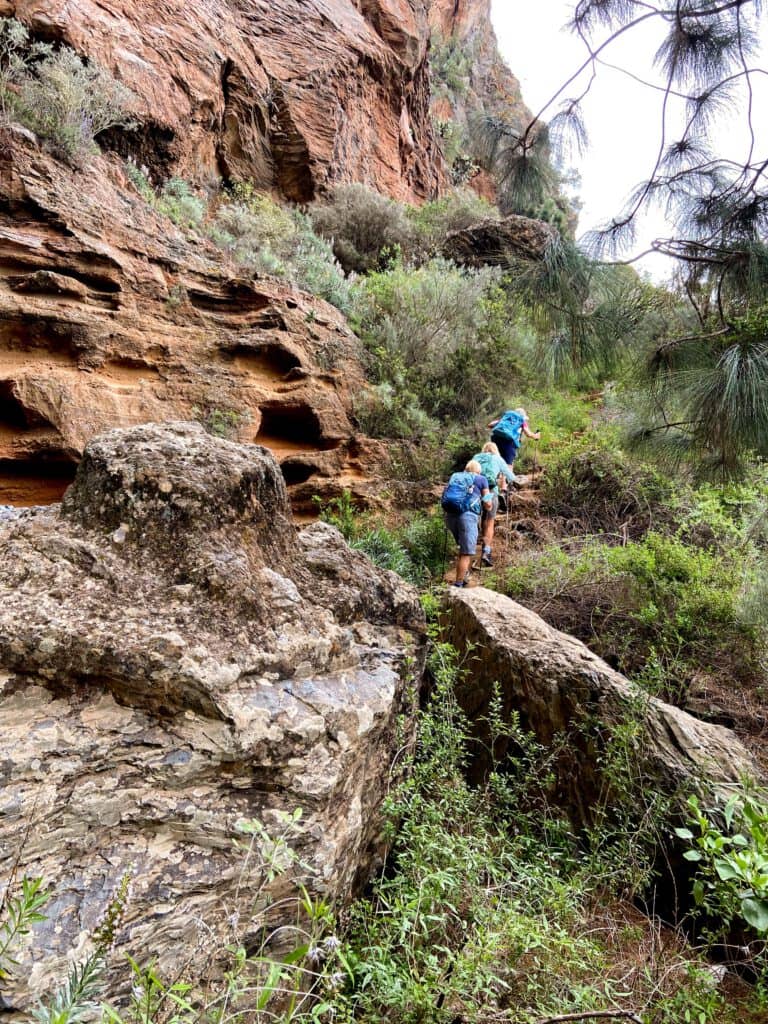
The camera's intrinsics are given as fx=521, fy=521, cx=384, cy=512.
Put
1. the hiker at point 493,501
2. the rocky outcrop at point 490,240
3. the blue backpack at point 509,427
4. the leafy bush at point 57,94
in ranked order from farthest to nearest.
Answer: the rocky outcrop at point 490,240, the blue backpack at point 509,427, the hiker at point 493,501, the leafy bush at point 57,94

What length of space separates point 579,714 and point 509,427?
5.19m

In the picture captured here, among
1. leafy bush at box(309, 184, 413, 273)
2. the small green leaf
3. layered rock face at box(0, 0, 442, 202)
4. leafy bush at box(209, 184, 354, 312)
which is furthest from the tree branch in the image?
leafy bush at box(309, 184, 413, 273)

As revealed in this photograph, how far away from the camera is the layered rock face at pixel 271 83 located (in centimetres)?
763

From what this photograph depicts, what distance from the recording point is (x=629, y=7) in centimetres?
329

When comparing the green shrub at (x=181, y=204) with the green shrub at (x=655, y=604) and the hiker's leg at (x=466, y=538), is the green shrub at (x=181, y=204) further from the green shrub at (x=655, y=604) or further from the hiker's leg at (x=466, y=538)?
the green shrub at (x=655, y=604)

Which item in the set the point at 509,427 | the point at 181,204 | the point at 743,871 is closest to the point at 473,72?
the point at 181,204

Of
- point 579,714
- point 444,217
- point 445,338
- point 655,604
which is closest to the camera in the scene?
point 579,714

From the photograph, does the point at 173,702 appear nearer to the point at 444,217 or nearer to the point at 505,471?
the point at 505,471

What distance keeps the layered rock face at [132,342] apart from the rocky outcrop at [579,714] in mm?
3363

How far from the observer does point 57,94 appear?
19.1ft

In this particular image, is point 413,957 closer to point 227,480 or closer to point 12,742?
point 12,742

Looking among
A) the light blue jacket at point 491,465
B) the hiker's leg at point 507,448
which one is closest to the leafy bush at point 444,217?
the hiker's leg at point 507,448

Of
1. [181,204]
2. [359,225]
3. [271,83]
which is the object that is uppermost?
[271,83]

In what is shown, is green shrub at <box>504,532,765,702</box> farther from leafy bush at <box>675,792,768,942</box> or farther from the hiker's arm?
leafy bush at <box>675,792,768,942</box>
